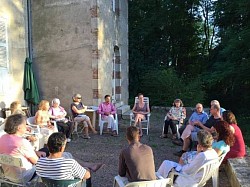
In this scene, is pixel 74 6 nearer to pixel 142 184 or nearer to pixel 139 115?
pixel 139 115

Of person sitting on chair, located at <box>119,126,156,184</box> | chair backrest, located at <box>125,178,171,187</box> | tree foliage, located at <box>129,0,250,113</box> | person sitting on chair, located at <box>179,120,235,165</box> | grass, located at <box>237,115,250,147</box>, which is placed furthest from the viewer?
tree foliage, located at <box>129,0,250,113</box>

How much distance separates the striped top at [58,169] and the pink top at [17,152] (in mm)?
504

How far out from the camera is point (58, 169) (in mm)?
2826

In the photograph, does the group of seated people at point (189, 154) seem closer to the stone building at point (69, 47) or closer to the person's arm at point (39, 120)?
the person's arm at point (39, 120)

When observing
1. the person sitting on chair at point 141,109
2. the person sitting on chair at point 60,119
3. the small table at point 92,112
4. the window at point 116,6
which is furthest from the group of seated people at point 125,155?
the window at point 116,6

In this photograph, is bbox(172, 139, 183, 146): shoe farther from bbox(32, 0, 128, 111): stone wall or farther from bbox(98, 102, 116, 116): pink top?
bbox(32, 0, 128, 111): stone wall

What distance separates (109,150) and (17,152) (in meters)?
2.84

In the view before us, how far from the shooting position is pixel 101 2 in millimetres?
8828

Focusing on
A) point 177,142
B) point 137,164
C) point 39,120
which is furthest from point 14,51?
point 137,164

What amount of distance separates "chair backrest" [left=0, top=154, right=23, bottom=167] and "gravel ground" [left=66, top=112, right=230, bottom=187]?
138 centimetres

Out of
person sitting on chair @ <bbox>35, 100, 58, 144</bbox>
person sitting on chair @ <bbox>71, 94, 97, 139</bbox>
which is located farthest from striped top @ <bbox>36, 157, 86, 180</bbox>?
person sitting on chair @ <bbox>71, 94, 97, 139</bbox>

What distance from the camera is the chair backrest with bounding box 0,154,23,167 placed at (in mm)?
3123

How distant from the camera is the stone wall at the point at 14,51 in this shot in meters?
6.95

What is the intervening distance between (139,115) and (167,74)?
6068 millimetres
